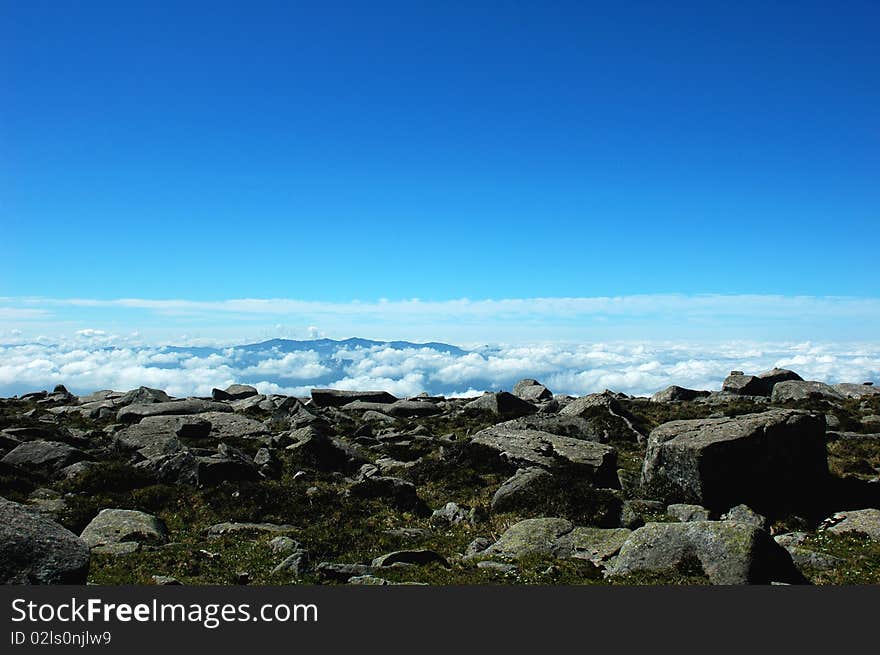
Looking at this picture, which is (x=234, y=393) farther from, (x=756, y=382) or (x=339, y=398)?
(x=756, y=382)

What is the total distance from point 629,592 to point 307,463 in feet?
76.6

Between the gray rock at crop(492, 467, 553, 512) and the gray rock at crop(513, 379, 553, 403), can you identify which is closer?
the gray rock at crop(492, 467, 553, 512)

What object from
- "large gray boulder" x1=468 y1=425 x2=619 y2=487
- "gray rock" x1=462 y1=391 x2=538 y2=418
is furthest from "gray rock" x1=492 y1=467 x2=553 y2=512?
"gray rock" x1=462 y1=391 x2=538 y2=418

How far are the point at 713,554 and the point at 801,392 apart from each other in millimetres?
51363

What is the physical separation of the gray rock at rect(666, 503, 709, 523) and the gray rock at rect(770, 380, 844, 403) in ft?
135

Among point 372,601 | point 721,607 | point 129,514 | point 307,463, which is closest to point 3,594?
point 372,601

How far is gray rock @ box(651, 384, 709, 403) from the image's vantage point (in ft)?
205

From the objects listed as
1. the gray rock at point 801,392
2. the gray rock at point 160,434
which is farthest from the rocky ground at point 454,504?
the gray rock at point 801,392

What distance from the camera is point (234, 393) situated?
7300 centimetres

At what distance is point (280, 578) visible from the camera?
50.0 ft

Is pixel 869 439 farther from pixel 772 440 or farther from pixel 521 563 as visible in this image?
pixel 521 563

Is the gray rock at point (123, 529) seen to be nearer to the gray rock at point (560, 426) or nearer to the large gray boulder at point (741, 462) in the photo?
the large gray boulder at point (741, 462)

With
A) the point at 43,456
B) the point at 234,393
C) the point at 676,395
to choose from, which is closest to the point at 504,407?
the point at 676,395

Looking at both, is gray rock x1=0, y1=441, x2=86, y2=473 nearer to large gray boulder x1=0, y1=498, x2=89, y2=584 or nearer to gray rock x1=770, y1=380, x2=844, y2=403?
large gray boulder x1=0, y1=498, x2=89, y2=584
